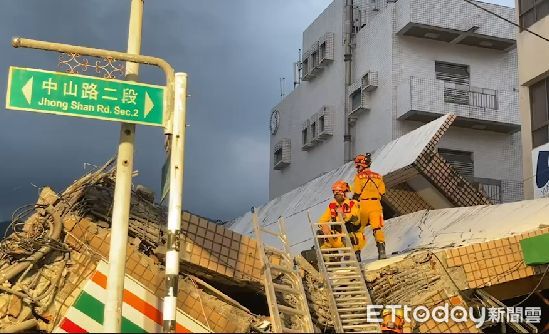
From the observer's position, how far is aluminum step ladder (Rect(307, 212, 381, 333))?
723 centimetres

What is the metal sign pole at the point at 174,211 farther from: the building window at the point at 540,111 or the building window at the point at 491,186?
the building window at the point at 491,186

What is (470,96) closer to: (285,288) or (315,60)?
(315,60)

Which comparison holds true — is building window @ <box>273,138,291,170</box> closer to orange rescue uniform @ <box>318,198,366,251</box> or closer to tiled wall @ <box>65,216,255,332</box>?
orange rescue uniform @ <box>318,198,366,251</box>

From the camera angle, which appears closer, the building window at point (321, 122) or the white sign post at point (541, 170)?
the white sign post at point (541, 170)

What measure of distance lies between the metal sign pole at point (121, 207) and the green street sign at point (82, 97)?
254 millimetres

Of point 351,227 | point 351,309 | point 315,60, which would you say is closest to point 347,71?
point 315,60

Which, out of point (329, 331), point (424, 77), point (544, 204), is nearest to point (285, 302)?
point (329, 331)

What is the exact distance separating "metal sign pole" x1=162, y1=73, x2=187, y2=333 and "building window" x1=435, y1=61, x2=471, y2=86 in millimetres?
21923

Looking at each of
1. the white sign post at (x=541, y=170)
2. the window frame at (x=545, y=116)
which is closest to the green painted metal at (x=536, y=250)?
the white sign post at (x=541, y=170)

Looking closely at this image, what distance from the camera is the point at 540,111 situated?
1773 centimetres

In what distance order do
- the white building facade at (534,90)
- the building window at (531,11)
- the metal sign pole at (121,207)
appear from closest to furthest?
1. the metal sign pole at (121,207)
2. the white building facade at (534,90)
3. the building window at (531,11)

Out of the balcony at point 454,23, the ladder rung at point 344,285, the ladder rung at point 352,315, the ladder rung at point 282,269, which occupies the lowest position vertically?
the ladder rung at point 352,315

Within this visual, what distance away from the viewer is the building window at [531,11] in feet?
58.0

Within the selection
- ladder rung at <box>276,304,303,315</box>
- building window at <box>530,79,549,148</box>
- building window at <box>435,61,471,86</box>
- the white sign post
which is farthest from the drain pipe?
ladder rung at <box>276,304,303,315</box>
